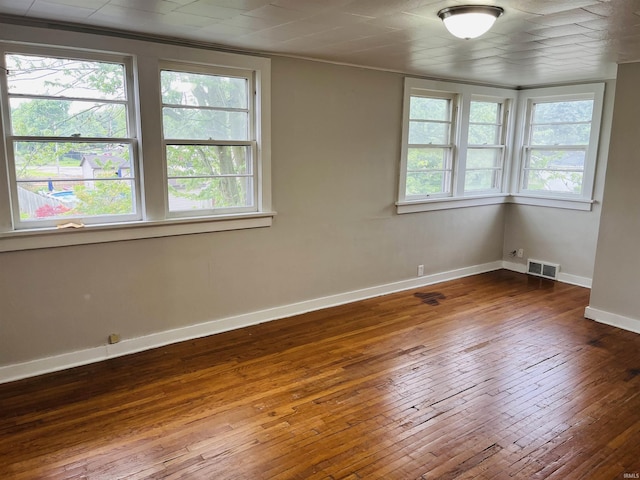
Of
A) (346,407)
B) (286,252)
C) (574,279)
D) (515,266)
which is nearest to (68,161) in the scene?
(286,252)

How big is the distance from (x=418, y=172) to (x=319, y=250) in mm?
1565

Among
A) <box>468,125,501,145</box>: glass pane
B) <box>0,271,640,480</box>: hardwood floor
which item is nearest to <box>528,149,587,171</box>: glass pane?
<box>468,125,501,145</box>: glass pane

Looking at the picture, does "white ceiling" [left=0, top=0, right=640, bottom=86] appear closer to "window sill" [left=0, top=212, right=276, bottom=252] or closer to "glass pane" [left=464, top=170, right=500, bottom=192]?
"window sill" [left=0, top=212, right=276, bottom=252]

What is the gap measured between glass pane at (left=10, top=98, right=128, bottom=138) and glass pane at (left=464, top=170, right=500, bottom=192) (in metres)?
3.99

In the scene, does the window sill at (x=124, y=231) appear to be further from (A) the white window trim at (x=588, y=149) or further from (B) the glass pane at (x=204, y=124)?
(A) the white window trim at (x=588, y=149)

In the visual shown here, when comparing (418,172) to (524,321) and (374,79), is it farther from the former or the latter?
(524,321)

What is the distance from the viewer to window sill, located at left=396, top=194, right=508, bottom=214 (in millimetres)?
5141

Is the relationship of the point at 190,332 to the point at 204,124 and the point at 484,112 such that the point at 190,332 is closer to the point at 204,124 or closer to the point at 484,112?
the point at 204,124

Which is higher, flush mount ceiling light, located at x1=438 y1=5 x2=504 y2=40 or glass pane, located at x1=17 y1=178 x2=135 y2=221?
flush mount ceiling light, located at x1=438 y1=5 x2=504 y2=40

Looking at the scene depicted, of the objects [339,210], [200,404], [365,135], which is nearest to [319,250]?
[339,210]

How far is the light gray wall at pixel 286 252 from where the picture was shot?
328cm

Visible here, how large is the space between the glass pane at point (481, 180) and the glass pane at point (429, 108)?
831 mm

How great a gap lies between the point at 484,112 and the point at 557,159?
104 cm

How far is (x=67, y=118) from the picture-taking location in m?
3.23
